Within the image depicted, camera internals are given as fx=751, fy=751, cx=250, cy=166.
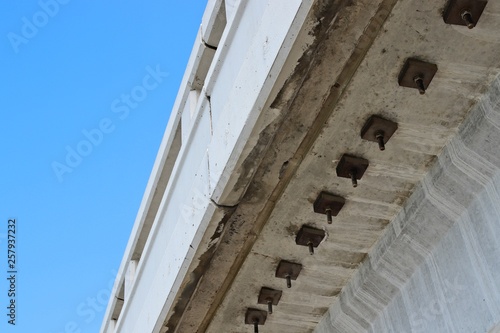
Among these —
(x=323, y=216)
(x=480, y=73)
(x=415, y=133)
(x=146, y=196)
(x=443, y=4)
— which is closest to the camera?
(x=443, y=4)

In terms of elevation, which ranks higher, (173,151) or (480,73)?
(173,151)

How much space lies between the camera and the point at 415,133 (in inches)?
180

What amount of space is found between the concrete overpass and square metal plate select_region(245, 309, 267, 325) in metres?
0.02

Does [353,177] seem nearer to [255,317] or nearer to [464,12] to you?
[464,12]

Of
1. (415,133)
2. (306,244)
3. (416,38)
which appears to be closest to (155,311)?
(306,244)

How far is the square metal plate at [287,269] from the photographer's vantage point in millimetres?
5457

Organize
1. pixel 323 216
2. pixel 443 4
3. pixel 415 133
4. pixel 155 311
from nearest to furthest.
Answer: pixel 443 4 < pixel 415 133 < pixel 323 216 < pixel 155 311

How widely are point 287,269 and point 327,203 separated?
774 mm

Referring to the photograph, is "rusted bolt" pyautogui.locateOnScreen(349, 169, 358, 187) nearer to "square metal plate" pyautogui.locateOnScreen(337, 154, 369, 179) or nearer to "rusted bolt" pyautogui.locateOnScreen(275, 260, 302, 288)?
"square metal plate" pyautogui.locateOnScreen(337, 154, 369, 179)

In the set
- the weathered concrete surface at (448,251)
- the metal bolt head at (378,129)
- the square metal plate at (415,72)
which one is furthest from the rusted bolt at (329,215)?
the square metal plate at (415,72)

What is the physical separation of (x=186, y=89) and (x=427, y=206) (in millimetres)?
2426

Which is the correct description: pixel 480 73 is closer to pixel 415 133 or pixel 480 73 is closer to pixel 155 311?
pixel 415 133

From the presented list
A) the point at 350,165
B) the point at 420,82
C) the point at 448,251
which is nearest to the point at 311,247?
the point at 350,165

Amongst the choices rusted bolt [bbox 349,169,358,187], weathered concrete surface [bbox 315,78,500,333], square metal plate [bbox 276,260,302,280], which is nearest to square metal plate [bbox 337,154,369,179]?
rusted bolt [bbox 349,169,358,187]
